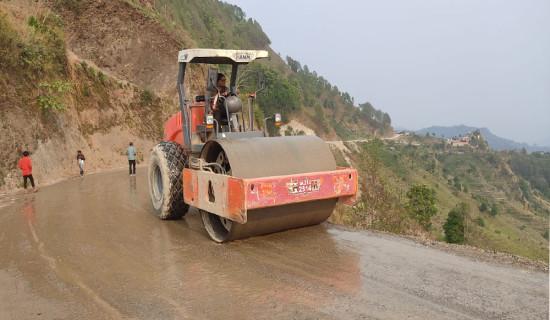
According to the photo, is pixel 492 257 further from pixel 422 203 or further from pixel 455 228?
pixel 422 203

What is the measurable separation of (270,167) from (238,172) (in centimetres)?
50

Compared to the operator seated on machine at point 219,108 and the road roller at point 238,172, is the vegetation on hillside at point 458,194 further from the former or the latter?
the operator seated on machine at point 219,108

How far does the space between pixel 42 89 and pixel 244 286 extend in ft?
50.7

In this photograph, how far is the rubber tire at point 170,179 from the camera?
7621 mm

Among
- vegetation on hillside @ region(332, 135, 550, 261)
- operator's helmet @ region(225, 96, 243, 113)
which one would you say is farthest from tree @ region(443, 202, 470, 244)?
operator's helmet @ region(225, 96, 243, 113)

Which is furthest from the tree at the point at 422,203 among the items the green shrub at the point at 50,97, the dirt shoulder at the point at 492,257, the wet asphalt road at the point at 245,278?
the wet asphalt road at the point at 245,278

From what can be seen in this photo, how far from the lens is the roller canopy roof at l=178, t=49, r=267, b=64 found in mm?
7199

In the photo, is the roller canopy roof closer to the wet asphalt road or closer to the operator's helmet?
the operator's helmet

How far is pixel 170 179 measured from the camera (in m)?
7.58

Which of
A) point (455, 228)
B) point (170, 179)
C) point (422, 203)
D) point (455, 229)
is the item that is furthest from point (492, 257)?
point (422, 203)

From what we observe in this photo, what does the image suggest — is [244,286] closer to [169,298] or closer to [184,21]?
[169,298]

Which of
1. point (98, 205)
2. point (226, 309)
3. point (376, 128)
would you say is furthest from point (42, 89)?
point (376, 128)

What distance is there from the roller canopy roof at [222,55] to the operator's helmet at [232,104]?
25.2 inches

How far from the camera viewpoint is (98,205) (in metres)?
10.0
